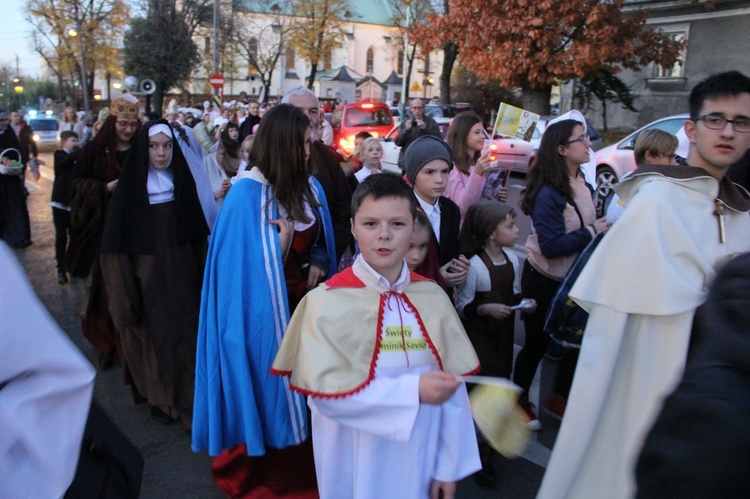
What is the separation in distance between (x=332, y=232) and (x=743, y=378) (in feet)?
9.12

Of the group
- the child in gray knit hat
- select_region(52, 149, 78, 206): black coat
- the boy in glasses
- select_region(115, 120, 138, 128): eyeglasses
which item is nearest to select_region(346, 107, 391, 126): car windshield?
the boy in glasses

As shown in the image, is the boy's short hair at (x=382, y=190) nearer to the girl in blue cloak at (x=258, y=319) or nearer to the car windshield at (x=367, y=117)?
the girl in blue cloak at (x=258, y=319)

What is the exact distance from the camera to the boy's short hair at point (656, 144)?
4.52 meters

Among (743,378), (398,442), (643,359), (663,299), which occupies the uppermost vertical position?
(743,378)

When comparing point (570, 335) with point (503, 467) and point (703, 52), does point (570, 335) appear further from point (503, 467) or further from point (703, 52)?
point (703, 52)

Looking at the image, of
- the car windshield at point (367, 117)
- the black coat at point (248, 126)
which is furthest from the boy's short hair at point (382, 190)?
the car windshield at point (367, 117)

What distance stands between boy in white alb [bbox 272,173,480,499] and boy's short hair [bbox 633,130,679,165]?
9.29 feet

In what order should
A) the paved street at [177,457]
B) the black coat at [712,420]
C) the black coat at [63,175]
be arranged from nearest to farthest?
the black coat at [712,420] < the paved street at [177,457] < the black coat at [63,175]

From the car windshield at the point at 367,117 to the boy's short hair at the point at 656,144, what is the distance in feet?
46.1

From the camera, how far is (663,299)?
85.0 inches

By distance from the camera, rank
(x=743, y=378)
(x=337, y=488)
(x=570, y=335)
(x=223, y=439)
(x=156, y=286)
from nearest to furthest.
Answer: (x=743, y=378) < (x=337, y=488) < (x=223, y=439) < (x=570, y=335) < (x=156, y=286)

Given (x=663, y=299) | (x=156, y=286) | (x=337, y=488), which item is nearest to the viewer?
(x=663, y=299)

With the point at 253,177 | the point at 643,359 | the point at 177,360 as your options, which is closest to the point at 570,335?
the point at 643,359

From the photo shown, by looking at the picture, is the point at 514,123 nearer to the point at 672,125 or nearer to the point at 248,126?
the point at 248,126
